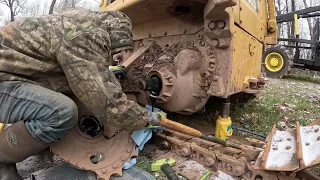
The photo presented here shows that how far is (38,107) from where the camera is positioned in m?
1.97

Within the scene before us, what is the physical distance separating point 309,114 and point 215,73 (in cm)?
256

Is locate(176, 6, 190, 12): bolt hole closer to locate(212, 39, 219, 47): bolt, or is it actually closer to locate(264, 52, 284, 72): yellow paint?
locate(212, 39, 219, 47): bolt

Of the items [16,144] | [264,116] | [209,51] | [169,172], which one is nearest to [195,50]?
[209,51]

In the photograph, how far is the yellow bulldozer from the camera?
2217mm

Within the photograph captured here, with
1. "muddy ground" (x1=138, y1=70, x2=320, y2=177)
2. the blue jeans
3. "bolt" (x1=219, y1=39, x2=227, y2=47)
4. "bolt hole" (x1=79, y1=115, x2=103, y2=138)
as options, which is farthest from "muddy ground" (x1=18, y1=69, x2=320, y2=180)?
"bolt" (x1=219, y1=39, x2=227, y2=47)

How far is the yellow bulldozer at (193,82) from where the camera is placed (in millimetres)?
2217

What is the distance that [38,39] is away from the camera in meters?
1.96

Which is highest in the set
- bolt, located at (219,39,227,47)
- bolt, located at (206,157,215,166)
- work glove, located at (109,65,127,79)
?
bolt, located at (219,39,227,47)

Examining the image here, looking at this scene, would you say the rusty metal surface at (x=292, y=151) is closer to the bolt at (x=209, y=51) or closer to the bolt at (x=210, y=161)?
the bolt at (x=210, y=161)

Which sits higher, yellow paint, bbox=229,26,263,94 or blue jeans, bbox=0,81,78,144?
yellow paint, bbox=229,26,263,94

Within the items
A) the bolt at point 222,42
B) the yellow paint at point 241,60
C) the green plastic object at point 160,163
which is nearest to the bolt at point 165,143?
the green plastic object at point 160,163

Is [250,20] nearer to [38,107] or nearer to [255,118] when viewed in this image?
[255,118]

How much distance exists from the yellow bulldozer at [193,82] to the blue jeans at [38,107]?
35 centimetres

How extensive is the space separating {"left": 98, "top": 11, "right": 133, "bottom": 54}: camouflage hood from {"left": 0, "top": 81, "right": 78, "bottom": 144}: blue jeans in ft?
1.90
